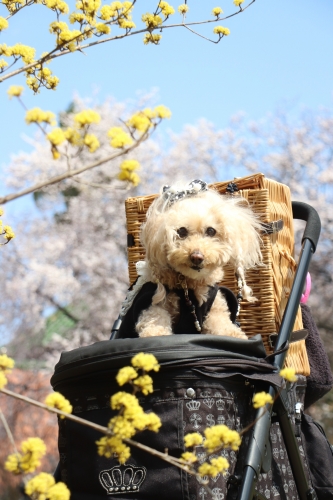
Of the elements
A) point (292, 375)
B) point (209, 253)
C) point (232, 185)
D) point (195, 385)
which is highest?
point (232, 185)

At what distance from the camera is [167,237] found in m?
2.41

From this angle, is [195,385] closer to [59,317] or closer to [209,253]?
[209,253]

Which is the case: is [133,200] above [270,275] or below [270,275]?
above

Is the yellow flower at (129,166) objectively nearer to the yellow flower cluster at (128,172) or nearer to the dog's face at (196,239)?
the yellow flower cluster at (128,172)

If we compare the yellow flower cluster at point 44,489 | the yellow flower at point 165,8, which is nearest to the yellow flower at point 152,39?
the yellow flower at point 165,8

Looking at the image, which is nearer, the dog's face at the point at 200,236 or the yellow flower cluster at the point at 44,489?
the yellow flower cluster at the point at 44,489

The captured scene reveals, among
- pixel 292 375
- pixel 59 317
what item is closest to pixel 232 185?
pixel 292 375

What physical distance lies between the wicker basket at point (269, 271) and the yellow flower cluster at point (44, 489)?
1.44 meters

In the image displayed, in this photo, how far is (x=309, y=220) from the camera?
2793 mm

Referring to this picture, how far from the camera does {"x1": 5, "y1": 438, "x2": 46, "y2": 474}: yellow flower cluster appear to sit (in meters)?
1.17

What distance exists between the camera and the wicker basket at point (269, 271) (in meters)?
2.63

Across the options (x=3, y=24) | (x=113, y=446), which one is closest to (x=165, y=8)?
(x=3, y=24)

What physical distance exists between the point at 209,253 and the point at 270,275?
15.9 inches

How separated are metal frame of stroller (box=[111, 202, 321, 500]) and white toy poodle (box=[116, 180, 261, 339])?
0.21 m
